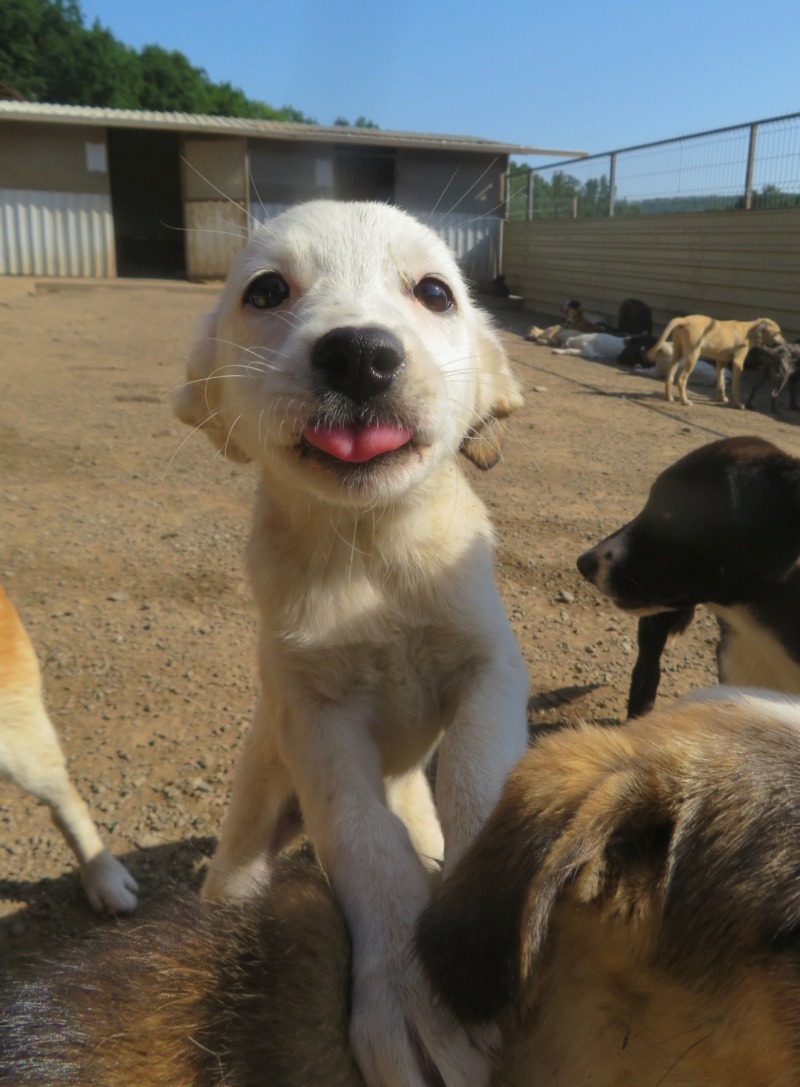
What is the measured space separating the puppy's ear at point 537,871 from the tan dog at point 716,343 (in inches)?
440

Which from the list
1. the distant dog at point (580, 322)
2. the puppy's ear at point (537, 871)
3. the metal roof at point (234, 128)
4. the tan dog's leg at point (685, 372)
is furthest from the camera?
the metal roof at point (234, 128)

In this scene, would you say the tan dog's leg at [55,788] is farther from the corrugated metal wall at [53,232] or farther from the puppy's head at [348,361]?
the corrugated metal wall at [53,232]

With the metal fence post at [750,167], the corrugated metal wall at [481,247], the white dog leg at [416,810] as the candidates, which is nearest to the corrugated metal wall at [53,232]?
the corrugated metal wall at [481,247]

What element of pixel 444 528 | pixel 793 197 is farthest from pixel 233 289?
pixel 793 197

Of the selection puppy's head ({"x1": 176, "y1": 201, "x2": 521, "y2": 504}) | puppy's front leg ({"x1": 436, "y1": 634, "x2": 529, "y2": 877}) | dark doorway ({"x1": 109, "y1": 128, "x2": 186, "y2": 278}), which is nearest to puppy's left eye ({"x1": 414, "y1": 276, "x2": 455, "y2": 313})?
puppy's head ({"x1": 176, "y1": 201, "x2": 521, "y2": 504})

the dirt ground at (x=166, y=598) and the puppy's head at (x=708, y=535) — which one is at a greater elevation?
the puppy's head at (x=708, y=535)

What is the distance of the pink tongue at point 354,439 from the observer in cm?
204

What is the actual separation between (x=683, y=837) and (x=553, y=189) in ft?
81.7

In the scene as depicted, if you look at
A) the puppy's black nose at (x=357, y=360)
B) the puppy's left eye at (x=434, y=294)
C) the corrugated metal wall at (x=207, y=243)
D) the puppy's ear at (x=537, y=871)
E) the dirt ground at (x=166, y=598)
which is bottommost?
the dirt ground at (x=166, y=598)

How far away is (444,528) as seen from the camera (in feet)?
8.39

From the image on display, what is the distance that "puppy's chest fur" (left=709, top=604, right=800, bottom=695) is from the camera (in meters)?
3.38

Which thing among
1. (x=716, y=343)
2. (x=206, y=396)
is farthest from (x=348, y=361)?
(x=716, y=343)

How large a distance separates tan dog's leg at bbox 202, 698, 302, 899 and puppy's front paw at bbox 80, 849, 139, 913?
1.21 ft

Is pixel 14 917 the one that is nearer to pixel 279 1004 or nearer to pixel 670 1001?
pixel 279 1004
